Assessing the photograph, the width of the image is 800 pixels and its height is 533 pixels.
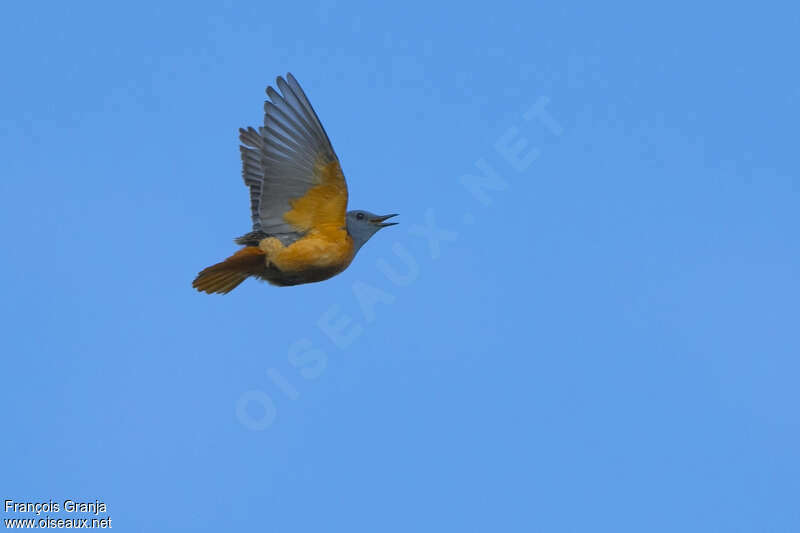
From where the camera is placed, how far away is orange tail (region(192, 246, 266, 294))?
13.7 metres

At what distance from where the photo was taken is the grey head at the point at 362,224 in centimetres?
1437

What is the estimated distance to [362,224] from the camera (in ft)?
47.5

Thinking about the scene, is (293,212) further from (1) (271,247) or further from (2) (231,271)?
(2) (231,271)

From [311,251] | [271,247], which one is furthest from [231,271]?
[311,251]

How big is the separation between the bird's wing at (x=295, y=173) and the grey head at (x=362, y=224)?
357 mm

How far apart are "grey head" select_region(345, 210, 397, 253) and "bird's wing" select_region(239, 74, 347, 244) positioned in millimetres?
357

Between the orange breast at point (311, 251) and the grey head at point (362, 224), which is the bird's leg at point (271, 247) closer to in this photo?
the orange breast at point (311, 251)

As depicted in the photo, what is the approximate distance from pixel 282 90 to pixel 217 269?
2.67 metres

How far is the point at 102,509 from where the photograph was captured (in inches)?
604

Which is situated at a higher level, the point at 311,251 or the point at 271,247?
the point at 271,247

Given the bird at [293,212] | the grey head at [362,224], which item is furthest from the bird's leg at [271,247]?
the grey head at [362,224]

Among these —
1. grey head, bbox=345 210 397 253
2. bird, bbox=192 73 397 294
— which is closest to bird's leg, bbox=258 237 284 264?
bird, bbox=192 73 397 294

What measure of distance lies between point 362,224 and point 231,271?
2.03 m

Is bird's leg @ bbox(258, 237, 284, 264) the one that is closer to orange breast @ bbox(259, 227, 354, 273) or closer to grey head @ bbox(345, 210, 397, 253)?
orange breast @ bbox(259, 227, 354, 273)
